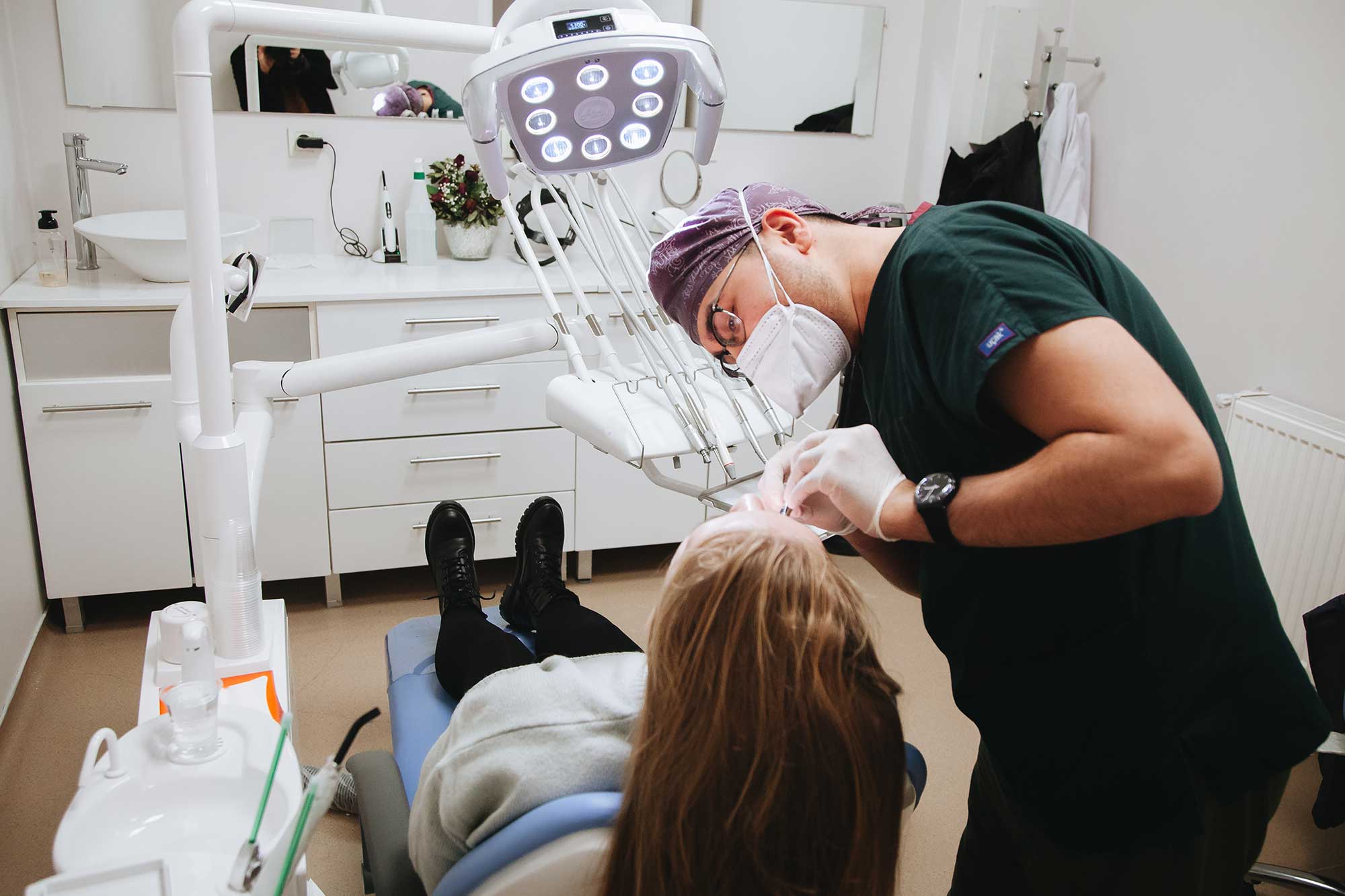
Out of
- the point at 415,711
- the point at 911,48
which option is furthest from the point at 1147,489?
the point at 911,48

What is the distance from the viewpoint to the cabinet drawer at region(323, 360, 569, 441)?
2676 mm

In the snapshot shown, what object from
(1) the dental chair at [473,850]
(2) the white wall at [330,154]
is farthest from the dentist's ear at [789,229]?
(2) the white wall at [330,154]

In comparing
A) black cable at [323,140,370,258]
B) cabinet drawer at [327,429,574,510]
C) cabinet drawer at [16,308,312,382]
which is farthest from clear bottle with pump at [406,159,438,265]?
cabinet drawer at [327,429,574,510]

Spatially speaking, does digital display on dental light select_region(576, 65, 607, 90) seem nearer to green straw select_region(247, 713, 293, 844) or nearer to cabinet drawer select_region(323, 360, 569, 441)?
green straw select_region(247, 713, 293, 844)

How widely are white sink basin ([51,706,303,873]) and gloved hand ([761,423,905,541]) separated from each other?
59cm

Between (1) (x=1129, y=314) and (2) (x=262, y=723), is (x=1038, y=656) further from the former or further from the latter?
(2) (x=262, y=723)

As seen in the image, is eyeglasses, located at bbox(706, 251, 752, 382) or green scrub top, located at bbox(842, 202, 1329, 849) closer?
green scrub top, located at bbox(842, 202, 1329, 849)

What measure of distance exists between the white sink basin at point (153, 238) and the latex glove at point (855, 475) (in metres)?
1.72

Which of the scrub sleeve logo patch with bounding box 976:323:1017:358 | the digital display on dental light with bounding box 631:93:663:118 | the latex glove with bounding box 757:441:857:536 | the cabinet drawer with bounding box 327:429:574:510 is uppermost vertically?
the digital display on dental light with bounding box 631:93:663:118

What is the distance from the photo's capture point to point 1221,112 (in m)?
2.57

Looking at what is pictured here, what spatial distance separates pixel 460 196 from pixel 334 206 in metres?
0.39

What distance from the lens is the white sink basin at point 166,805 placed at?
3.04 feet

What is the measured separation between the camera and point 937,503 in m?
0.99

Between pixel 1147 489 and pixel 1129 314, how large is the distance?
0.76ft
